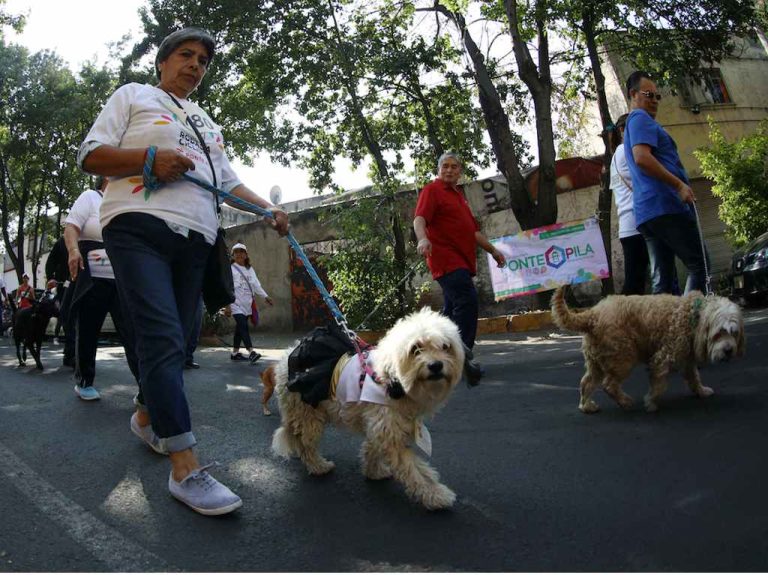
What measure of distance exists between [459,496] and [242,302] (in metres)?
6.58

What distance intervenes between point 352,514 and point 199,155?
197 centimetres

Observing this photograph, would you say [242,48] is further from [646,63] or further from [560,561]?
[560,561]

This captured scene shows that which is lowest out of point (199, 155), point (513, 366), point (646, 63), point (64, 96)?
point (513, 366)

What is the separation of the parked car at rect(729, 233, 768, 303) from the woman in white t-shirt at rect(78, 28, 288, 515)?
10.2m

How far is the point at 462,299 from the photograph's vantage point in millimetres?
5863

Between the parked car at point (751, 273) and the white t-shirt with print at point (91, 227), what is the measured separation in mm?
10414

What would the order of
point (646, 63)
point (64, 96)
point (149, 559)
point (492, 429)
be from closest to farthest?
point (149, 559) < point (492, 429) < point (646, 63) < point (64, 96)

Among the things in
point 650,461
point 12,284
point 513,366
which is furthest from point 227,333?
point 12,284

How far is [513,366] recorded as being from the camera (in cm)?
666

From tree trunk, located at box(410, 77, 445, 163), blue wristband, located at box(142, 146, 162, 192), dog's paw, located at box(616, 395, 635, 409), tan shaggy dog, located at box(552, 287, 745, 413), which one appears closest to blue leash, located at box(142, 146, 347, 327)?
blue wristband, located at box(142, 146, 162, 192)

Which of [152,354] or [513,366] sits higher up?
[152,354]

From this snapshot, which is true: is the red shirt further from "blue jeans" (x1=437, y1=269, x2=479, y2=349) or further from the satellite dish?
the satellite dish

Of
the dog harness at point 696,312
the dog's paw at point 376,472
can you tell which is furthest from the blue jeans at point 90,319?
the dog harness at point 696,312

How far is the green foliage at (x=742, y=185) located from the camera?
1393 cm
